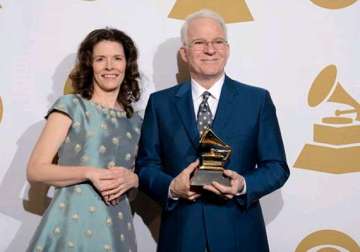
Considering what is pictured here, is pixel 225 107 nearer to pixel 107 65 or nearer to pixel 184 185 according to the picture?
pixel 184 185

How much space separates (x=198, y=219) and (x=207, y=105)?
1.19 ft

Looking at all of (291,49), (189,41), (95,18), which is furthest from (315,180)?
(95,18)

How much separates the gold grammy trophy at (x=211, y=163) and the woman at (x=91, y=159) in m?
0.29

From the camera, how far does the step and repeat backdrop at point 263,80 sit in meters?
2.05

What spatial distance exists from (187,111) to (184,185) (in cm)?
27

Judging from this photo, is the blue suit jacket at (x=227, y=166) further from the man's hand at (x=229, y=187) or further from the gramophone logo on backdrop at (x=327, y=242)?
the gramophone logo on backdrop at (x=327, y=242)

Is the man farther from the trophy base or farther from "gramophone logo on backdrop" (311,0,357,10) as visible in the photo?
"gramophone logo on backdrop" (311,0,357,10)

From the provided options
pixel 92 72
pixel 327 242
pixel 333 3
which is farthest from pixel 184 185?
pixel 333 3

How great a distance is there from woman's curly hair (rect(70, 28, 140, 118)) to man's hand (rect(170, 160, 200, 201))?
35 cm

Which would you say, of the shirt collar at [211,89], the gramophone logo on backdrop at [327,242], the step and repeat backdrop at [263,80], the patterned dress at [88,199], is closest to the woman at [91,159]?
the patterned dress at [88,199]

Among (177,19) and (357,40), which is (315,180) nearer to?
(357,40)

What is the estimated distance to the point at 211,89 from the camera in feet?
5.53

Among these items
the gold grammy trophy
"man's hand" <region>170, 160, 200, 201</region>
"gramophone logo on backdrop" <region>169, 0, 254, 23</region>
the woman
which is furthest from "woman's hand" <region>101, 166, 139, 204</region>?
"gramophone logo on backdrop" <region>169, 0, 254, 23</region>

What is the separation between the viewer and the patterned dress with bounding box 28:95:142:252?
1594 mm
